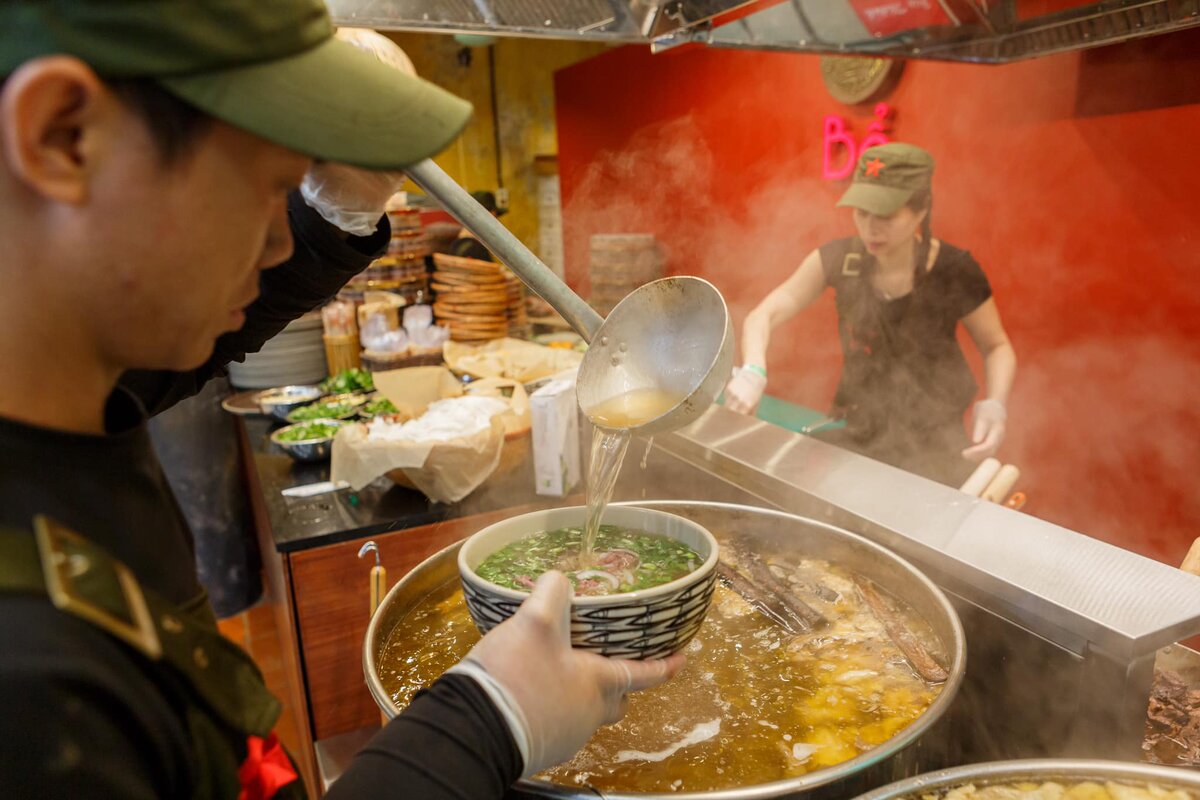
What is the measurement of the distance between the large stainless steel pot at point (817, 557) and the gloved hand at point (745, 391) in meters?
1.29

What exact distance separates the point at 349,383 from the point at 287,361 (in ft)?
1.84

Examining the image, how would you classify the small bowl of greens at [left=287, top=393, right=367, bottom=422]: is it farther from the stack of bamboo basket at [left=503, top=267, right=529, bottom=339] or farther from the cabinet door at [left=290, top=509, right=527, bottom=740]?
the stack of bamboo basket at [left=503, top=267, right=529, bottom=339]

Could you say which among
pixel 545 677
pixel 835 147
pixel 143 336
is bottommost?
pixel 545 677

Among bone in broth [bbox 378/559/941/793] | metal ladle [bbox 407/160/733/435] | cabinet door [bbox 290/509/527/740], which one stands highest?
metal ladle [bbox 407/160/733/435]

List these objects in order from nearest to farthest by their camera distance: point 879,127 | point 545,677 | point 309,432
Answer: point 545,677 → point 309,432 → point 879,127

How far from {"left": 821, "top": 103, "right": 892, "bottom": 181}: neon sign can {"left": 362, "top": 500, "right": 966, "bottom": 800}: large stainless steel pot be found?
4.08 metres

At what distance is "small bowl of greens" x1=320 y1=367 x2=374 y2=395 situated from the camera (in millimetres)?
3955

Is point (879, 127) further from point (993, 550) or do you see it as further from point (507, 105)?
point (507, 105)

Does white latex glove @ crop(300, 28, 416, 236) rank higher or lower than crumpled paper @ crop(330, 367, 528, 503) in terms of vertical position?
higher

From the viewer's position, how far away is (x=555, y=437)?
2.47 meters

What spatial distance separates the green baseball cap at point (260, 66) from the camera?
537 millimetres

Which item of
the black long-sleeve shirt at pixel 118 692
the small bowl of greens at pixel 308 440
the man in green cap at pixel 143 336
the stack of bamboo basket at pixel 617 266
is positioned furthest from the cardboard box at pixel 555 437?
the stack of bamboo basket at pixel 617 266

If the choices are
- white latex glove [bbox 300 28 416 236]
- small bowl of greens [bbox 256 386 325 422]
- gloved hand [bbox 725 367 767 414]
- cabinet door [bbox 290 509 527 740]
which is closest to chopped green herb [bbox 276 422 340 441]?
small bowl of greens [bbox 256 386 325 422]

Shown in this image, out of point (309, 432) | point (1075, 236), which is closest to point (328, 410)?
point (309, 432)
